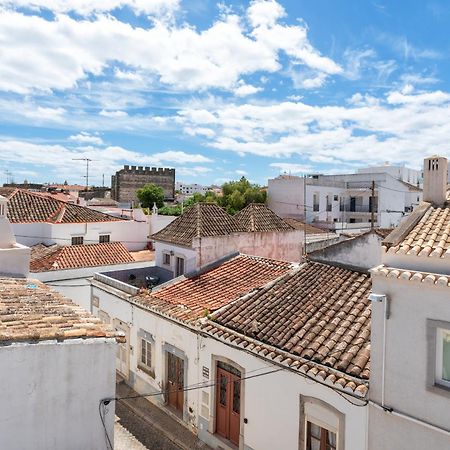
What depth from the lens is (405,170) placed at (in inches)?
2266

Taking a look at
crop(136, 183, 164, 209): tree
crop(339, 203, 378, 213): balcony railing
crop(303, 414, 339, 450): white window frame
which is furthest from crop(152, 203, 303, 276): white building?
crop(136, 183, 164, 209): tree

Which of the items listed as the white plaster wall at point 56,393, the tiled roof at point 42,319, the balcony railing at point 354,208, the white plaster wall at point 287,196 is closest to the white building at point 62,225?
the tiled roof at point 42,319

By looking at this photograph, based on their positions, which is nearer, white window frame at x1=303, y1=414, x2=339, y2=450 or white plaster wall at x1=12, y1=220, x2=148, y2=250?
white window frame at x1=303, y1=414, x2=339, y2=450

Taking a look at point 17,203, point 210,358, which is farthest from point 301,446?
point 17,203

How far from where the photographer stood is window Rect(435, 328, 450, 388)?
732 cm

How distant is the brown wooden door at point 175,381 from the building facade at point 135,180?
59380mm

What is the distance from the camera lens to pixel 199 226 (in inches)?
694

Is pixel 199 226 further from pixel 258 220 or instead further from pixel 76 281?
pixel 76 281

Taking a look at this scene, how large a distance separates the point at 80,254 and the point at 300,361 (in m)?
17.4

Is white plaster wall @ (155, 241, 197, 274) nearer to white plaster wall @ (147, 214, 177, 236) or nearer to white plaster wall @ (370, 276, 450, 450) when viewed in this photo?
white plaster wall @ (370, 276, 450, 450)

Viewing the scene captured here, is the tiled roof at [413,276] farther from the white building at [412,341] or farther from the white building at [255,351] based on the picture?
the white building at [255,351]

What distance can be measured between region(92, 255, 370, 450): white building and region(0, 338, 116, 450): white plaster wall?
14.7 feet

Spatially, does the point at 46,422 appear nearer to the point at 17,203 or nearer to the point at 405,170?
the point at 17,203

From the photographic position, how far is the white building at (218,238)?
1719 cm
